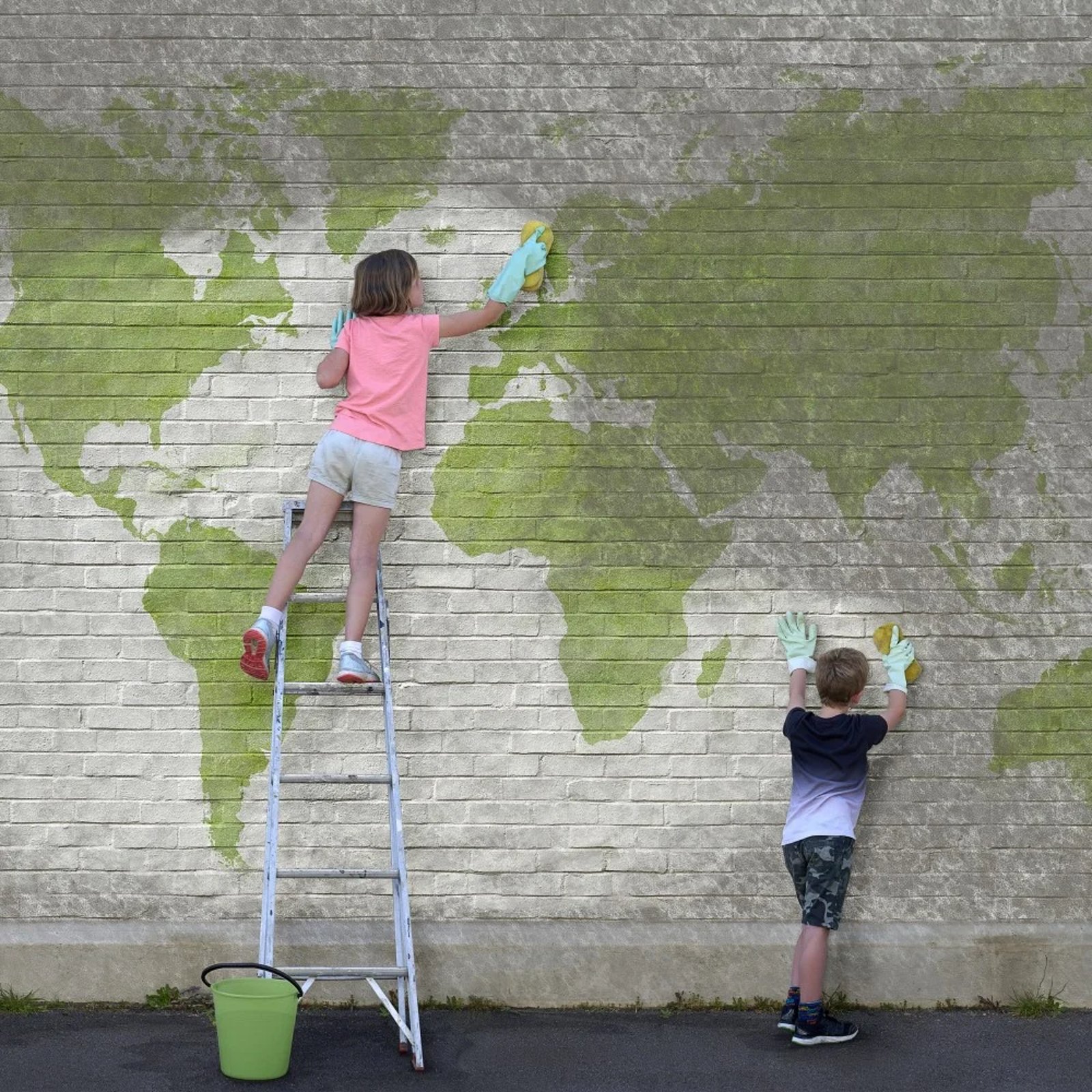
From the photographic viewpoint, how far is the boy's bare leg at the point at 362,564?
5.01 m

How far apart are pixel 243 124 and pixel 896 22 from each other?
252 cm

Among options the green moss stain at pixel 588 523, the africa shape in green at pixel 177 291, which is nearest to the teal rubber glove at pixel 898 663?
the green moss stain at pixel 588 523

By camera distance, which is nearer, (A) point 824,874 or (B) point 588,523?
(A) point 824,874

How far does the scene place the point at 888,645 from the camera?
5234mm

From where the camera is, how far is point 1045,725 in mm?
5281

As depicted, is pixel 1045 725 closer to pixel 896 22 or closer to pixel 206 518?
pixel 896 22

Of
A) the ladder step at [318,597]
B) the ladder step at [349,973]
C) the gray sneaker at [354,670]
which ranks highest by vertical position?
the ladder step at [318,597]

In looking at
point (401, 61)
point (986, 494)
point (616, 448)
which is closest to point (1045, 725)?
point (986, 494)

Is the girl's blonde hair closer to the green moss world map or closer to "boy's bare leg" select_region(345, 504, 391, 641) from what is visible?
the green moss world map

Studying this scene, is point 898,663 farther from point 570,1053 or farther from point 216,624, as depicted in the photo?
point 216,624

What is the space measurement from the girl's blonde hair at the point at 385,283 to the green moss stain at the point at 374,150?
0.71ft

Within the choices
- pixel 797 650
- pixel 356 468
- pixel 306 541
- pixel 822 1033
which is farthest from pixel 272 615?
pixel 822 1033

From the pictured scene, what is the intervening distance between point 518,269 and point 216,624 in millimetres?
1756

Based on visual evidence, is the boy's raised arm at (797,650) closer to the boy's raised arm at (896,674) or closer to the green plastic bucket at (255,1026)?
the boy's raised arm at (896,674)
